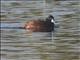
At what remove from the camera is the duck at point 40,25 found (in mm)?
2941

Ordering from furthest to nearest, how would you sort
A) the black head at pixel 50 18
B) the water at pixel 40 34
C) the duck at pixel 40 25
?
the black head at pixel 50 18 → the duck at pixel 40 25 → the water at pixel 40 34

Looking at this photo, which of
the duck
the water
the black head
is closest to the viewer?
the water

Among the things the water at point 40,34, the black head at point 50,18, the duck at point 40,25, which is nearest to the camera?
the water at point 40,34

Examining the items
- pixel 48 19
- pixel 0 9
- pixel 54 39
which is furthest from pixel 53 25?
pixel 0 9

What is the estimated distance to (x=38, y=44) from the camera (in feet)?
8.73

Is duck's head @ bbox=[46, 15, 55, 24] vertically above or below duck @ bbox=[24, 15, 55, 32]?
above

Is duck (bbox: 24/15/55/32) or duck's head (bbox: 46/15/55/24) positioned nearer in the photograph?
duck (bbox: 24/15/55/32)

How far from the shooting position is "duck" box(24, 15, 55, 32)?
294 centimetres

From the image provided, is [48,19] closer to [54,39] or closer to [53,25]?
[53,25]

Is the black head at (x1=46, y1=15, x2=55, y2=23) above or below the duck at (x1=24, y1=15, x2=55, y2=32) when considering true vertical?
above

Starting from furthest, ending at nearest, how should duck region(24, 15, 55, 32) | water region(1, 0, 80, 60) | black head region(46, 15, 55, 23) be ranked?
1. black head region(46, 15, 55, 23)
2. duck region(24, 15, 55, 32)
3. water region(1, 0, 80, 60)

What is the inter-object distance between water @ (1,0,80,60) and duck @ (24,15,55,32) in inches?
1.7

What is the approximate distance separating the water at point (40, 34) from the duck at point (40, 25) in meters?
0.04

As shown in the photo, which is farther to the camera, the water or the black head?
the black head
